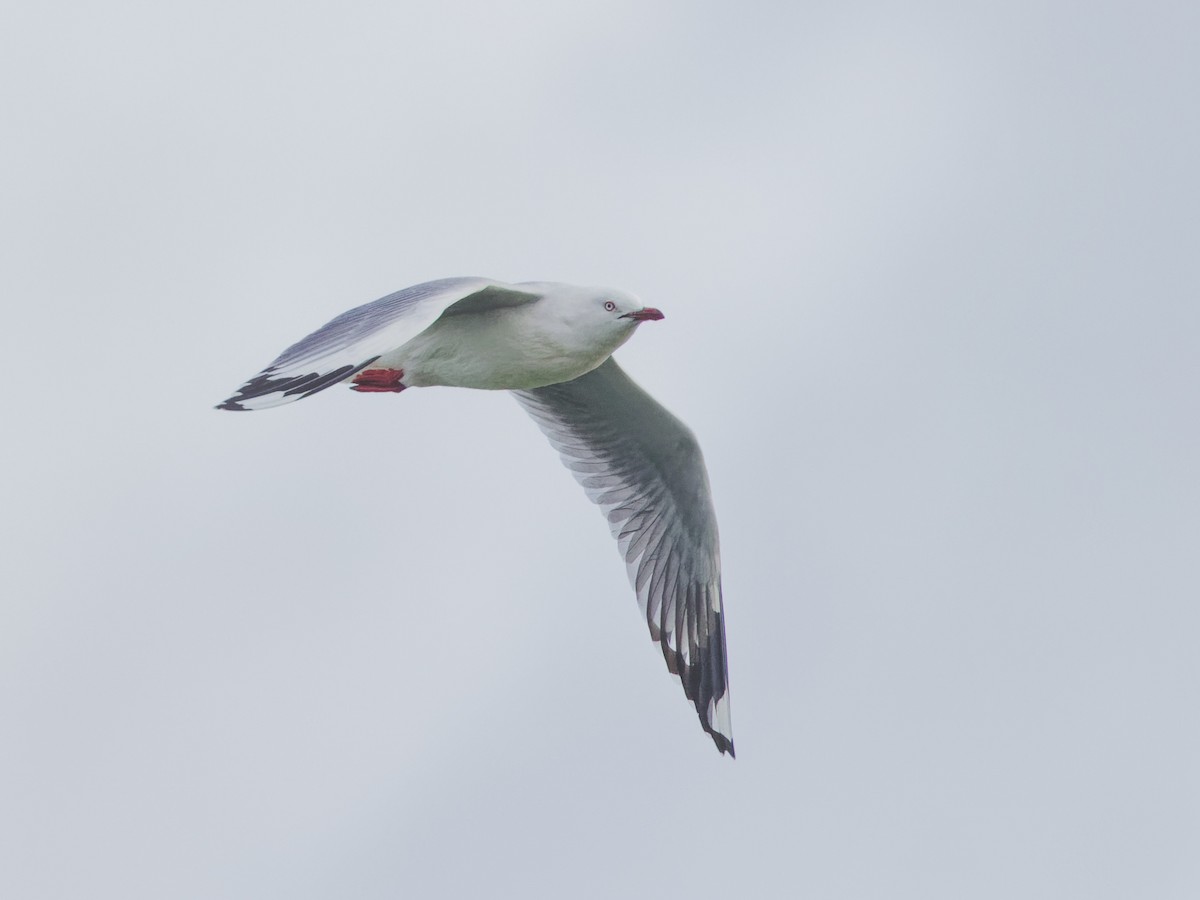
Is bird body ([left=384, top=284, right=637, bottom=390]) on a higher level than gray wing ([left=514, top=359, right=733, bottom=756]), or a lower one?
higher

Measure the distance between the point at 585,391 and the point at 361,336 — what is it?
8.97ft

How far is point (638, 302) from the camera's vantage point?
32.8 ft

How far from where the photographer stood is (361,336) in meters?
8.95

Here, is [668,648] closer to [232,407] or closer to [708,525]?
[708,525]

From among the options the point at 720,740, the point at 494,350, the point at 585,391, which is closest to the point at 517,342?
the point at 494,350

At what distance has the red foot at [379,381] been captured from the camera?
33.0 ft

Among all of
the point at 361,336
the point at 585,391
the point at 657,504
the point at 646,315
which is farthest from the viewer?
the point at 657,504

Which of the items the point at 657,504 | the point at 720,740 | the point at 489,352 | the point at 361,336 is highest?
the point at 489,352

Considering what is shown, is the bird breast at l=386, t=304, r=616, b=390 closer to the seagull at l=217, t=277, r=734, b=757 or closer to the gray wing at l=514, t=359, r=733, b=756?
the seagull at l=217, t=277, r=734, b=757

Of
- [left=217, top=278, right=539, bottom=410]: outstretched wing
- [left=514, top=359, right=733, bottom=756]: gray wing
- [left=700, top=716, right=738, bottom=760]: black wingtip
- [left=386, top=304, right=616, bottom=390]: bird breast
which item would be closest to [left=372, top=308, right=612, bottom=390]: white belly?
[left=386, top=304, right=616, bottom=390]: bird breast

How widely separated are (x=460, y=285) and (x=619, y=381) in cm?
192

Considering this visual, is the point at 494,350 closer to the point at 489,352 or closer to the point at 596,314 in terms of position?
the point at 489,352

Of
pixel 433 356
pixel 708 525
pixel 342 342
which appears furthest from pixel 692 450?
pixel 342 342

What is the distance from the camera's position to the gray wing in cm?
1158
